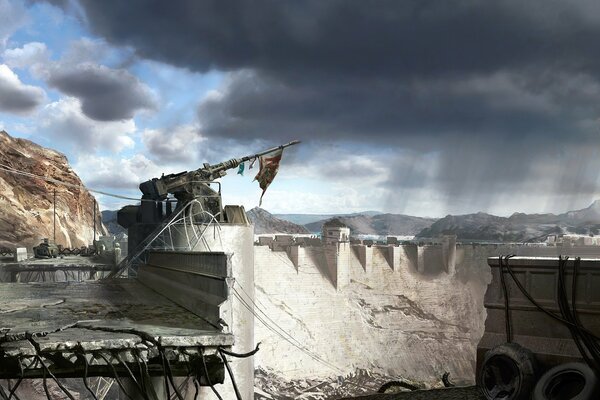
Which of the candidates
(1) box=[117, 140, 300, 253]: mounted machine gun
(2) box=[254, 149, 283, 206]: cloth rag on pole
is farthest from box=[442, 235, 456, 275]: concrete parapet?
(1) box=[117, 140, 300, 253]: mounted machine gun

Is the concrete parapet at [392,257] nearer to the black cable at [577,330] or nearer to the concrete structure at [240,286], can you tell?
the concrete structure at [240,286]

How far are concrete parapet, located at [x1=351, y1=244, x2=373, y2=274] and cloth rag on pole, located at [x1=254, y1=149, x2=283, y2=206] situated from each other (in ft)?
187

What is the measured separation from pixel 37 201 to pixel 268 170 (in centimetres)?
4876

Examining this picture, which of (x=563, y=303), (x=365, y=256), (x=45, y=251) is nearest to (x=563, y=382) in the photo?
(x=563, y=303)

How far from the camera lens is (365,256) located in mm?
88500

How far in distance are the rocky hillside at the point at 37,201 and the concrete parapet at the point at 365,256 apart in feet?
134

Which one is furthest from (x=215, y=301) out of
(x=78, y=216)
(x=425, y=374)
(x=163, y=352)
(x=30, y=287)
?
(x=425, y=374)

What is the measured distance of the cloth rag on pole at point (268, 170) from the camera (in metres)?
31.9

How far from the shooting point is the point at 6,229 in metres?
61.3

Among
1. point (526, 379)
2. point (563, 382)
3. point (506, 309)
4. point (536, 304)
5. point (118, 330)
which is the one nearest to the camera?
point (118, 330)

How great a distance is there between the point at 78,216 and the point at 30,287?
2763 inches

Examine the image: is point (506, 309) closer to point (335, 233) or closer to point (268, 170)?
point (268, 170)

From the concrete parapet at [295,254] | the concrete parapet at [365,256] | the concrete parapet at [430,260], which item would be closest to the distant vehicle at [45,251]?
the concrete parapet at [295,254]

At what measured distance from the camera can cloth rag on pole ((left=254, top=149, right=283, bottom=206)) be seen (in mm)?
31938
